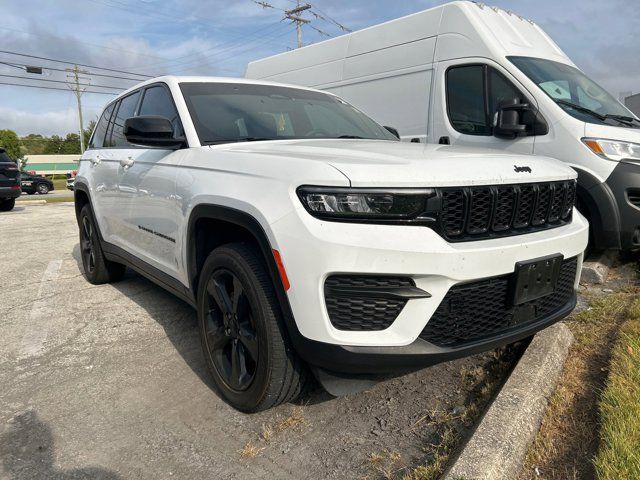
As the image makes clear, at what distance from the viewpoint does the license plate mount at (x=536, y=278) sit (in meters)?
2.13

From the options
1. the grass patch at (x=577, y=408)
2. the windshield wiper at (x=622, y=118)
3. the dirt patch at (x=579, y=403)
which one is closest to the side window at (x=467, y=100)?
the windshield wiper at (x=622, y=118)

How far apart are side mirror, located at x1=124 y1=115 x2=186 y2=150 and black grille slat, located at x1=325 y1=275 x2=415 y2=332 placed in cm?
150

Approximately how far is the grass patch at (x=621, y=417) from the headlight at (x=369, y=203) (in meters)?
1.13

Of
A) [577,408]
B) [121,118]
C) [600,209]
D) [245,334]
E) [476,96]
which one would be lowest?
[577,408]

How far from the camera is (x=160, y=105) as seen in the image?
11.3 feet

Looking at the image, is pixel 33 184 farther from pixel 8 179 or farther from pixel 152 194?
pixel 152 194

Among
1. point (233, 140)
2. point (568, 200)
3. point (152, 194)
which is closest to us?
point (568, 200)

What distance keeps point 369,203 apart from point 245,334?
91 cm

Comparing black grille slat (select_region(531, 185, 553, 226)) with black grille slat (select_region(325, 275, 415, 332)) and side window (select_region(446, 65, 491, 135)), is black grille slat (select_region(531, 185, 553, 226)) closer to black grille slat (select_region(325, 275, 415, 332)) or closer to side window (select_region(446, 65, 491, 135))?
black grille slat (select_region(325, 275, 415, 332))

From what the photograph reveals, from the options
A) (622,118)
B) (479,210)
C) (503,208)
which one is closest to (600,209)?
(622,118)

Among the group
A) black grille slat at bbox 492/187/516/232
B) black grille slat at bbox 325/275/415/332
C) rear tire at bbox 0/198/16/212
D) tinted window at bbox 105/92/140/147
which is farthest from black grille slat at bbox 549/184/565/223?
rear tire at bbox 0/198/16/212

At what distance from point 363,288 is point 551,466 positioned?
101 centimetres

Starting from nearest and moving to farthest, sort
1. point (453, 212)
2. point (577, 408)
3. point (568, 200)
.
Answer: point (453, 212) → point (577, 408) → point (568, 200)

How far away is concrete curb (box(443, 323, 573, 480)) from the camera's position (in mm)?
1809
